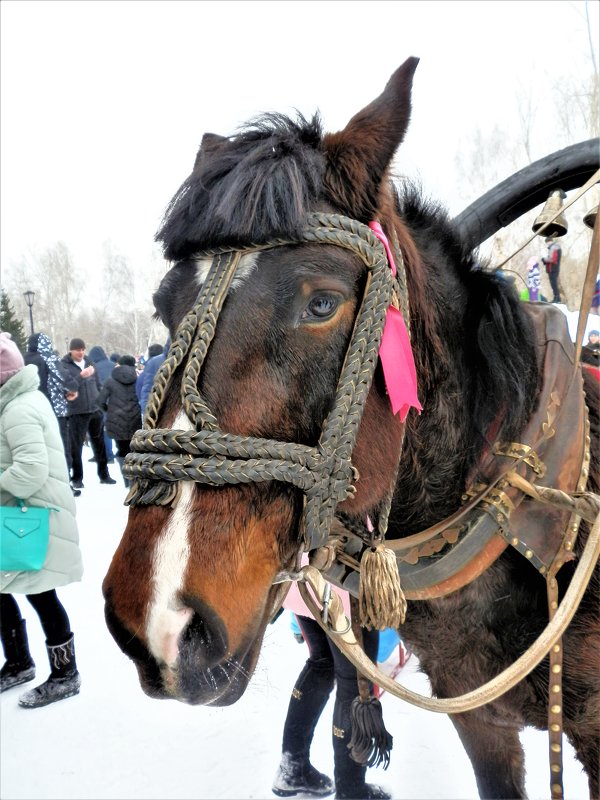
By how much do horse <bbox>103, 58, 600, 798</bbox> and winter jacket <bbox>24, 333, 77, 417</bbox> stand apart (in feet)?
14.2

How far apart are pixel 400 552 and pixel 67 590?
430 centimetres

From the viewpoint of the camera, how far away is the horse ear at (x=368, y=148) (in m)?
1.28

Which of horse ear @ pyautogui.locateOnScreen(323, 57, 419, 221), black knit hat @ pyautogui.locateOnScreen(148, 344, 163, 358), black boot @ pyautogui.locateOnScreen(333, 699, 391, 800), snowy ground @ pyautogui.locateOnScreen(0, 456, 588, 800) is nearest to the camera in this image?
horse ear @ pyautogui.locateOnScreen(323, 57, 419, 221)

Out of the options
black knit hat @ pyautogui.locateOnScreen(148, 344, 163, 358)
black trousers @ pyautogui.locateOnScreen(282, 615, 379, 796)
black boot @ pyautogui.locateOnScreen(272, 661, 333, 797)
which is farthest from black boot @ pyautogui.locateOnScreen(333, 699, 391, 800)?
black knit hat @ pyautogui.locateOnScreen(148, 344, 163, 358)

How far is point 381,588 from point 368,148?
972mm

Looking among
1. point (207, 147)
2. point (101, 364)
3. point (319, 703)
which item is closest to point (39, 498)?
point (319, 703)

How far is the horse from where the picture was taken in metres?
1.00

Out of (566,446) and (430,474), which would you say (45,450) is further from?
(566,446)

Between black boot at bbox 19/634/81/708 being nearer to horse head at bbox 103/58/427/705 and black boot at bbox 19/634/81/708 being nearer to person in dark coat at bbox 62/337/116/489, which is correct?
horse head at bbox 103/58/427/705

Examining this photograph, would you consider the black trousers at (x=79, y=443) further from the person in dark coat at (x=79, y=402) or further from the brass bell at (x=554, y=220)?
the brass bell at (x=554, y=220)

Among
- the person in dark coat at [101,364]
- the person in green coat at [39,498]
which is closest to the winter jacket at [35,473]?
the person in green coat at [39,498]

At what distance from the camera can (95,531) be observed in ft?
21.2

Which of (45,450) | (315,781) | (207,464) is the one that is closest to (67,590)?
(45,450)

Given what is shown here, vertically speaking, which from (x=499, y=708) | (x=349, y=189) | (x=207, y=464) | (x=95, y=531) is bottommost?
(x=95, y=531)
